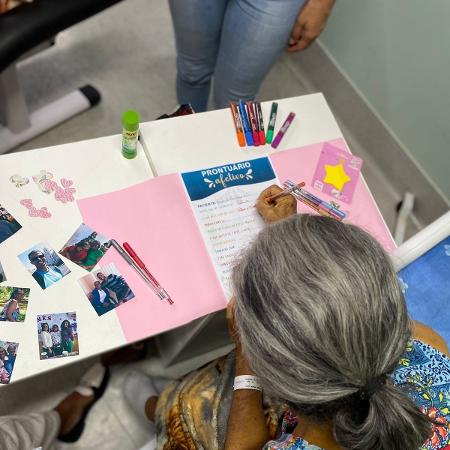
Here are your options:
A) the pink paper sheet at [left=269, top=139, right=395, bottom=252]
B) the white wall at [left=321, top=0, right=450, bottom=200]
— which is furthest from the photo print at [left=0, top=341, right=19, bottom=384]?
the white wall at [left=321, top=0, right=450, bottom=200]

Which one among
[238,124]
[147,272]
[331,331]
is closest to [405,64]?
[238,124]

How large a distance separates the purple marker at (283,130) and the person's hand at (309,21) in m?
0.23

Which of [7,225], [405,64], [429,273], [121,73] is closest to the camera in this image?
[7,225]

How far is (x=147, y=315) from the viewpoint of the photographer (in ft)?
3.28

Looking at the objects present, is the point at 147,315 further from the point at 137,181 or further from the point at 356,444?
the point at 356,444

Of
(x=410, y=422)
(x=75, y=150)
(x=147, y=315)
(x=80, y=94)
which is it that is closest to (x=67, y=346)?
(x=147, y=315)

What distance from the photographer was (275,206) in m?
1.10

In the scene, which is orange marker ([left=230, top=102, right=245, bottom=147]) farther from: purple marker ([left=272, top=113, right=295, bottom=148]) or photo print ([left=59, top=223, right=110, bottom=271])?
photo print ([left=59, top=223, right=110, bottom=271])

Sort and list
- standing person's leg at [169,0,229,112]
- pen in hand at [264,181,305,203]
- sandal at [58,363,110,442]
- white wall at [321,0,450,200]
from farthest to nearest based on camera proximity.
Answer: white wall at [321,0,450,200] → sandal at [58,363,110,442] → standing person's leg at [169,0,229,112] → pen in hand at [264,181,305,203]

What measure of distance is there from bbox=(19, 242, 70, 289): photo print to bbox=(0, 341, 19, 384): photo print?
0.12 m

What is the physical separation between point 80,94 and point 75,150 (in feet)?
3.08

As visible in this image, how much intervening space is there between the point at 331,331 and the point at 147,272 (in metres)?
0.44

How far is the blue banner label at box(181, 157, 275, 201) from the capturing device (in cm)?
115

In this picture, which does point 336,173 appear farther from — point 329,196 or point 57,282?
point 57,282
